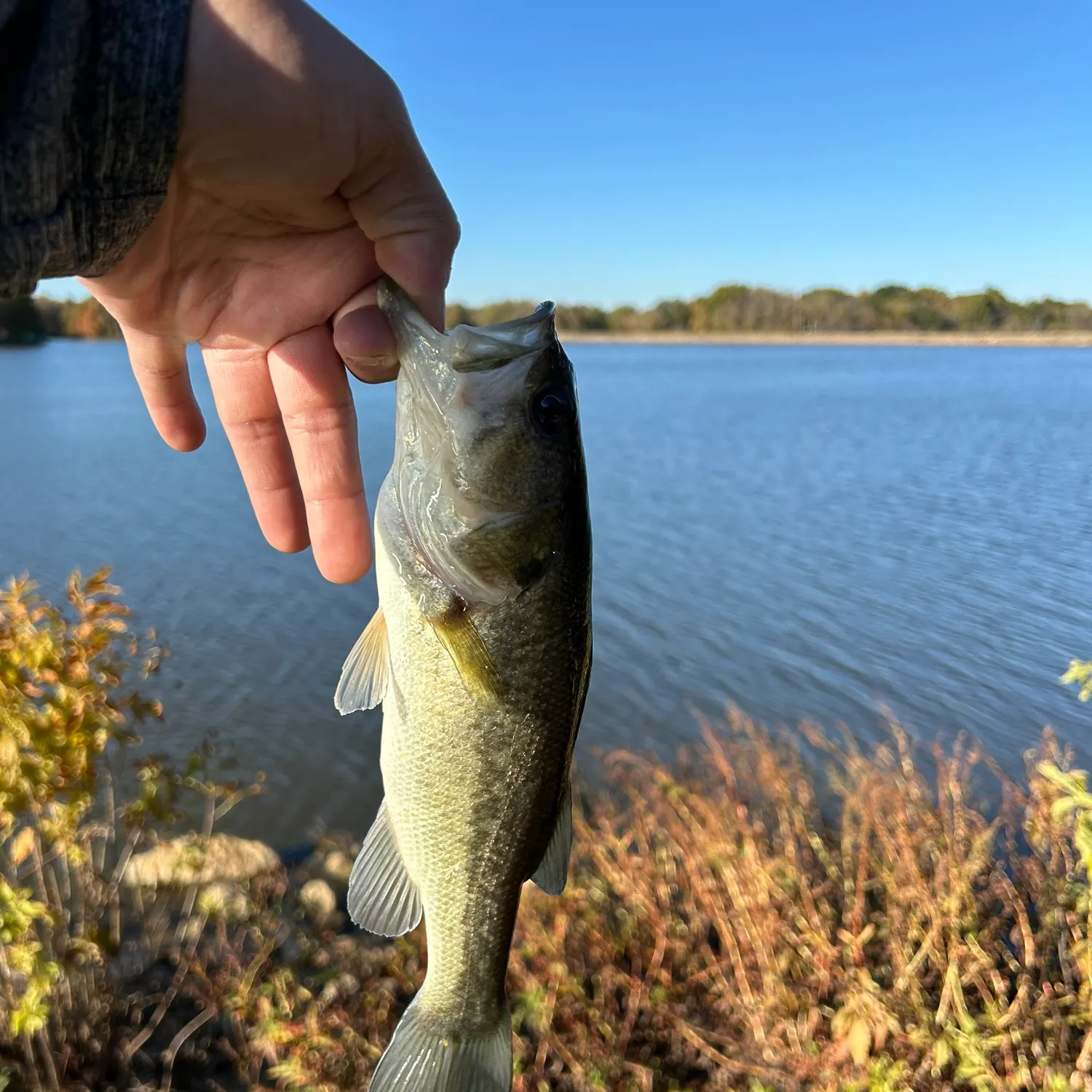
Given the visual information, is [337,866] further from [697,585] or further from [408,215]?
[697,585]

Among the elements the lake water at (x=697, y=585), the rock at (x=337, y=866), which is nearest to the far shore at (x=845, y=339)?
the lake water at (x=697, y=585)

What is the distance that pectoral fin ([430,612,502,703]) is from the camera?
2.07m

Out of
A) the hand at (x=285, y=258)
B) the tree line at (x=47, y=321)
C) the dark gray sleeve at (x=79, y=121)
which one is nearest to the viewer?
the dark gray sleeve at (x=79, y=121)

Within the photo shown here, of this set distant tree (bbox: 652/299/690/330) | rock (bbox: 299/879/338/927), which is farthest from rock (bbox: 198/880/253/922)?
distant tree (bbox: 652/299/690/330)

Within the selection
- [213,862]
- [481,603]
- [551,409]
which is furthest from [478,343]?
[213,862]

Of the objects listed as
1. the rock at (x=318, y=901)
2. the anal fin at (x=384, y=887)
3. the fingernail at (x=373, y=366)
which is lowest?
the rock at (x=318, y=901)

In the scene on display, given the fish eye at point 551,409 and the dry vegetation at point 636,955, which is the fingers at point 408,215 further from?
the dry vegetation at point 636,955

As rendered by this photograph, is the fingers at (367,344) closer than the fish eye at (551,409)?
No

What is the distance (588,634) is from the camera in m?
2.19

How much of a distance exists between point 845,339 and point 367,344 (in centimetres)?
10037

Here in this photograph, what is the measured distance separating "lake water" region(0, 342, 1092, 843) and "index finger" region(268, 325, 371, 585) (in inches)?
210

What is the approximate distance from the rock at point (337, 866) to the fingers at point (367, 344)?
5.11m

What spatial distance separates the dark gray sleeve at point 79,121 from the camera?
1.71m

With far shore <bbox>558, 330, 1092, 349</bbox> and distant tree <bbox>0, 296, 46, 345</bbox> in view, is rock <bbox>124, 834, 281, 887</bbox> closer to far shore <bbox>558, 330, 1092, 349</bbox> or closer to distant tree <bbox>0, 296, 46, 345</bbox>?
distant tree <bbox>0, 296, 46, 345</bbox>
